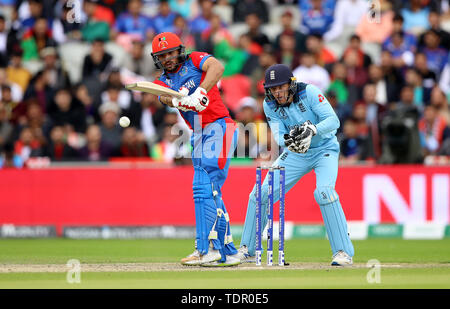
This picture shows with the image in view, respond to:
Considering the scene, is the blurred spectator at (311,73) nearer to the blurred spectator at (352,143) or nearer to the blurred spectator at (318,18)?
the blurred spectator at (352,143)

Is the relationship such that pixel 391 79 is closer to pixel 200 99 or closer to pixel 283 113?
pixel 283 113

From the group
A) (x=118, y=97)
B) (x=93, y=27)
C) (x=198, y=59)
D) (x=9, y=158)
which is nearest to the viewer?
(x=198, y=59)

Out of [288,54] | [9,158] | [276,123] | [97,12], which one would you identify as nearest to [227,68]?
[288,54]

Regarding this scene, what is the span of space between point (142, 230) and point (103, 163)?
124 centimetres

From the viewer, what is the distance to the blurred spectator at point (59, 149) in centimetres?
1345

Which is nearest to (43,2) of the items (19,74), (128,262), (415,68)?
(19,74)

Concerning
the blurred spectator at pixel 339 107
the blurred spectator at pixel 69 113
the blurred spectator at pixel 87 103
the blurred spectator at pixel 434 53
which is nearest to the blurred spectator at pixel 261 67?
the blurred spectator at pixel 339 107

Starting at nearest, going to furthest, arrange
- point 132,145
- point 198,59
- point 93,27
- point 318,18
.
Result: point 198,59 → point 132,145 → point 318,18 → point 93,27

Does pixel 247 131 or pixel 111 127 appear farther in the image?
pixel 111 127

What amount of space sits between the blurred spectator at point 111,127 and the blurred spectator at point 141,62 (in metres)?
1.24

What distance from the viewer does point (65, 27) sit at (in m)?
15.9

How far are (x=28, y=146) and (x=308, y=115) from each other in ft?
22.5

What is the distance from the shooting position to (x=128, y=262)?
880 cm

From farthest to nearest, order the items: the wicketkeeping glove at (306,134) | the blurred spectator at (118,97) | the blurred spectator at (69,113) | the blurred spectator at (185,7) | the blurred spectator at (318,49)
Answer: the blurred spectator at (185,7)
the blurred spectator at (318,49)
the blurred spectator at (118,97)
the blurred spectator at (69,113)
the wicketkeeping glove at (306,134)
